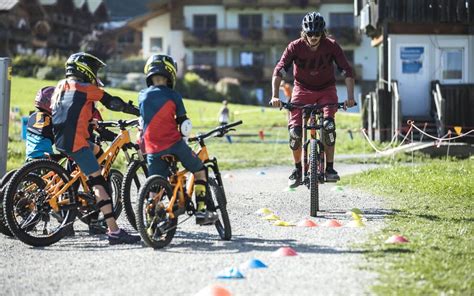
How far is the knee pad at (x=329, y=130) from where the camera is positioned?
35.9 feet

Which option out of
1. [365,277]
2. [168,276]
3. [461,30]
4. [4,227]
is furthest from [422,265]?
[461,30]

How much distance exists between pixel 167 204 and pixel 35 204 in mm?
1346

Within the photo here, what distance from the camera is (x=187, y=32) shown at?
233ft

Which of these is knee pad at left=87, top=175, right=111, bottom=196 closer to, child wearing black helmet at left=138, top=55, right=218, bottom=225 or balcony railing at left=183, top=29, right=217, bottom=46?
child wearing black helmet at left=138, top=55, right=218, bottom=225

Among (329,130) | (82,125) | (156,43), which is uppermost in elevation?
(156,43)

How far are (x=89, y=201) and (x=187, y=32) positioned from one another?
6260 centimetres

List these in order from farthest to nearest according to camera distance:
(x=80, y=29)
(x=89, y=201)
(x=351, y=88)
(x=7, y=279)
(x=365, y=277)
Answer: (x=80, y=29) < (x=351, y=88) < (x=89, y=201) < (x=7, y=279) < (x=365, y=277)

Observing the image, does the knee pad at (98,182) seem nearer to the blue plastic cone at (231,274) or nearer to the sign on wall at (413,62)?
the blue plastic cone at (231,274)

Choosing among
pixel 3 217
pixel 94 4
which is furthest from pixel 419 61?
pixel 94 4

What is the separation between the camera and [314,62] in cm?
1131

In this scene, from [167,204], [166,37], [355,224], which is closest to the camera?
[167,204]

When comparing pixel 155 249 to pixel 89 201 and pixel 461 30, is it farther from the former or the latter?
pixel 461 30

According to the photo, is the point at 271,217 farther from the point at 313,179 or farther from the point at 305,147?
the point at 305,147

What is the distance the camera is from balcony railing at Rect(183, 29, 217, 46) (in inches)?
2749
